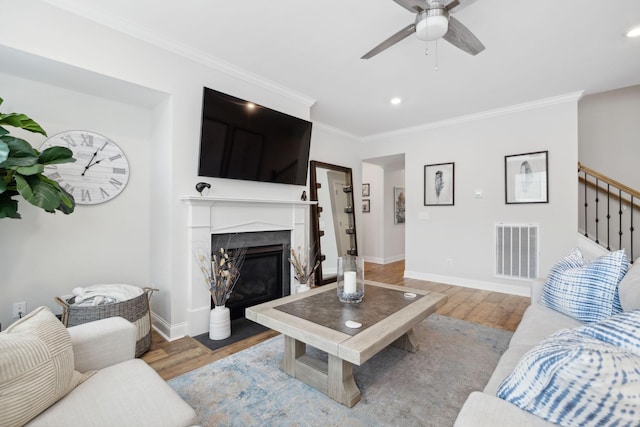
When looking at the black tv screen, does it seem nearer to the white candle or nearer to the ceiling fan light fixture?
the white candle

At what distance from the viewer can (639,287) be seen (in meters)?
1.39

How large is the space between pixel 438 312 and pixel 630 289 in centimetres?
184

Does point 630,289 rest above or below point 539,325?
above

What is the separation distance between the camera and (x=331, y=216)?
467 cm

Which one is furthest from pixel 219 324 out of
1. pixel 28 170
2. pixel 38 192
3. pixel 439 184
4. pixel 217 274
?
pixel 439 184

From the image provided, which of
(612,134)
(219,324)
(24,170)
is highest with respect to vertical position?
(612,134)

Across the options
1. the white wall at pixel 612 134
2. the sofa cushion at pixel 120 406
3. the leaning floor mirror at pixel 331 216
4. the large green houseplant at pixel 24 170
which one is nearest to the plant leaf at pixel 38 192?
the large green houseplant at pixel 24 170

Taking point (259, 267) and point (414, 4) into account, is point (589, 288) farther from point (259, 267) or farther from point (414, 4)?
point (259, 267)

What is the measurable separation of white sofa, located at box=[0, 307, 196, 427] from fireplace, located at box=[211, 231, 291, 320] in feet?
4.68

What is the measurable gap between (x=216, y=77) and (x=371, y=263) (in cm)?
487

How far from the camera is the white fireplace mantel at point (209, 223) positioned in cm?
259

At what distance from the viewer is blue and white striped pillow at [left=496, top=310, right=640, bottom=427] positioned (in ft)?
2.18

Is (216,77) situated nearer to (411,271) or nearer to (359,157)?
(359,157)

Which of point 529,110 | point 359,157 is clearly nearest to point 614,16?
point 529,110
